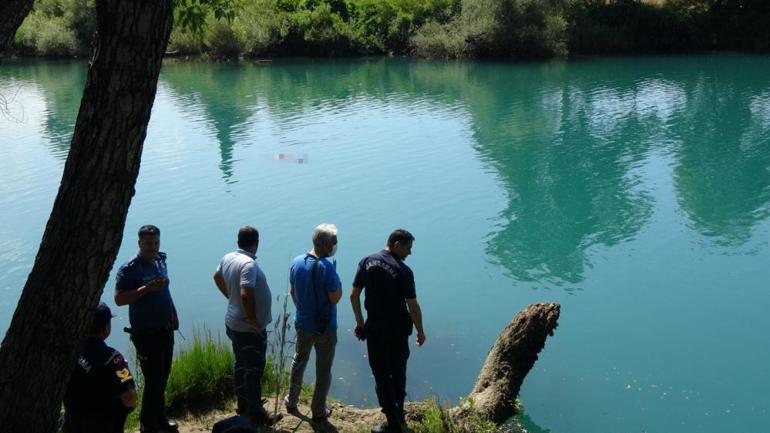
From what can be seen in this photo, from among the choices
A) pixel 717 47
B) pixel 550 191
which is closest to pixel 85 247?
pixel 550 191

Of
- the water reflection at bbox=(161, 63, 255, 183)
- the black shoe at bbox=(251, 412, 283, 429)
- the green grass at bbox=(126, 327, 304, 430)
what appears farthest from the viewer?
the water reflection at bbox=(161, 63, 255, 183)

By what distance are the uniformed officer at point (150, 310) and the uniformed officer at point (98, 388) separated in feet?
3.72

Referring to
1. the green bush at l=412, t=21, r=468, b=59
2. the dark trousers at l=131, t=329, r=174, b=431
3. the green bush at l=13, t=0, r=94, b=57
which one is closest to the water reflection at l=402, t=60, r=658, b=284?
the dark trousers at l=131, t=329, r=174, b=431

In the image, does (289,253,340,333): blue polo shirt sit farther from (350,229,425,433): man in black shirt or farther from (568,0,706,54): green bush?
(568,0,706,54): green bush

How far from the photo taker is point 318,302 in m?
5.60

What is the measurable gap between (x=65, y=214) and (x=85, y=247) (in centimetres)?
16

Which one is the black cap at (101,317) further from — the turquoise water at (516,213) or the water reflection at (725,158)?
the water reflection at (725,158)

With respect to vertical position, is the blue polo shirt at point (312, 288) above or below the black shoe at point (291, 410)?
above

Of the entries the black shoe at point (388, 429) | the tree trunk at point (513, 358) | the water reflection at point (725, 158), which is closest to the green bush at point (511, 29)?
the water reflection at point (725, 158)

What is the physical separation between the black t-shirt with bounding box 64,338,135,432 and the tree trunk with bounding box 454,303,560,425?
3.13 meters

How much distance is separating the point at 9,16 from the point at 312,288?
9.47 ft

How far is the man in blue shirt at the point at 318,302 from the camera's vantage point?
217 inches

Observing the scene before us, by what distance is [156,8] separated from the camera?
317 cm

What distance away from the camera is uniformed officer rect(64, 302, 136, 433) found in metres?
3.94
